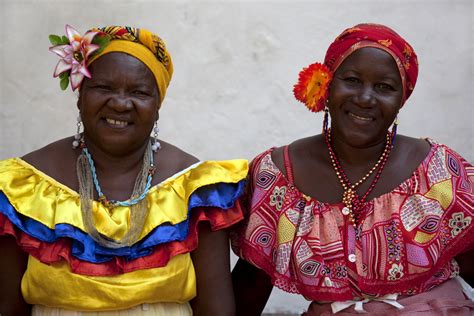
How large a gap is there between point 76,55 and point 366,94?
4.10 feet

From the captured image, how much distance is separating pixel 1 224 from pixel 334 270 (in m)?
1.43

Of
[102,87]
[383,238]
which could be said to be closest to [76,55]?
[102,87]

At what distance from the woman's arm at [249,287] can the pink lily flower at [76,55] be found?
46.7 inches

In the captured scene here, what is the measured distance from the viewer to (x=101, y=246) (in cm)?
413

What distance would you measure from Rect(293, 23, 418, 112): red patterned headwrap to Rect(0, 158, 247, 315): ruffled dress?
1.84ft

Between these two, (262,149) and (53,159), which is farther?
(262,149)

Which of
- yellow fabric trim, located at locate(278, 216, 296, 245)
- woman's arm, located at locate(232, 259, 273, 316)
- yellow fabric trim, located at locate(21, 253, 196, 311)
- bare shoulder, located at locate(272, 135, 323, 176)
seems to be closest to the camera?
yellow fabric trim, located at locate(21, 253, 196, 311)

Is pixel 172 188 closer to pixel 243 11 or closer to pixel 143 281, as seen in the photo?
pixel 143 281

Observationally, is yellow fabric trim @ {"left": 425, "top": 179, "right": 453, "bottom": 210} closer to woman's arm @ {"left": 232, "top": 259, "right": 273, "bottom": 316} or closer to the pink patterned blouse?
the pink patterned blouse

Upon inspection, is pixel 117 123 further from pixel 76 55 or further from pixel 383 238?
pixel 383 238

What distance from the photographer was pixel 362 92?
4203mm

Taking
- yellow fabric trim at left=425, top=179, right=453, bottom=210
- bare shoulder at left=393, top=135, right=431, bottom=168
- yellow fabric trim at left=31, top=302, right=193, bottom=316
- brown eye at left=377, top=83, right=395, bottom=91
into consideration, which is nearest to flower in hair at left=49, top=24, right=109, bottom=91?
yellow fabric trim at left=31, top=302, right=193, bottom=316

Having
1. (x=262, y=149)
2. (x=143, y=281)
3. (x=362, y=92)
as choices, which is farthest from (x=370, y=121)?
(x=262, y=149)

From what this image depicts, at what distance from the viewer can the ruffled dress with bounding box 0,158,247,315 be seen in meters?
4.10
